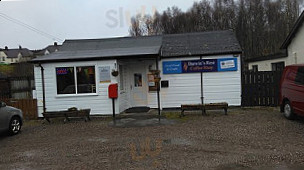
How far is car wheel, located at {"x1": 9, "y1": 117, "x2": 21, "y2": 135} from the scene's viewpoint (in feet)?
29.4

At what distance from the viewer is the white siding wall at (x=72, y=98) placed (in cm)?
1209

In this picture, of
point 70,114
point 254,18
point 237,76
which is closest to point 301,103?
point 237,76

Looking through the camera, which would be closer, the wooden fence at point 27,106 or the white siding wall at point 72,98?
the white siding wall at point 72,98

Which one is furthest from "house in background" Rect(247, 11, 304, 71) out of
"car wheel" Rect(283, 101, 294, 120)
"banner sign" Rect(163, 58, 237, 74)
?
"car wheel" Rect(283, 101, 294, 120)

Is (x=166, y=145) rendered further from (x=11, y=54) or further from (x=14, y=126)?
(x=11, y=54)

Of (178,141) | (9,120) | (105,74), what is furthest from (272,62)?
(9,120)

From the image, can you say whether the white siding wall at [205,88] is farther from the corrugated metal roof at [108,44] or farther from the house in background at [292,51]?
the house in background at [292,51]

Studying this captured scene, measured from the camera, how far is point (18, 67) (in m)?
25.3

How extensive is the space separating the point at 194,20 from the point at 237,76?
92.2 ft

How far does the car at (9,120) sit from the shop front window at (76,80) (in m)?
3.05

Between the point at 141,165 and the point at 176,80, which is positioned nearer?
the point at 141,165

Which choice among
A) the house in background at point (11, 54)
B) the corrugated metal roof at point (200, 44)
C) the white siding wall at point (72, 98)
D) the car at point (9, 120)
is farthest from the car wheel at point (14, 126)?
the house in background at point (11, 54)

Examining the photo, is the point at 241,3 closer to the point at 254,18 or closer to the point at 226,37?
the point at 254,18

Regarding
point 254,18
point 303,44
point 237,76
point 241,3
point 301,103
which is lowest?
point 301,103
